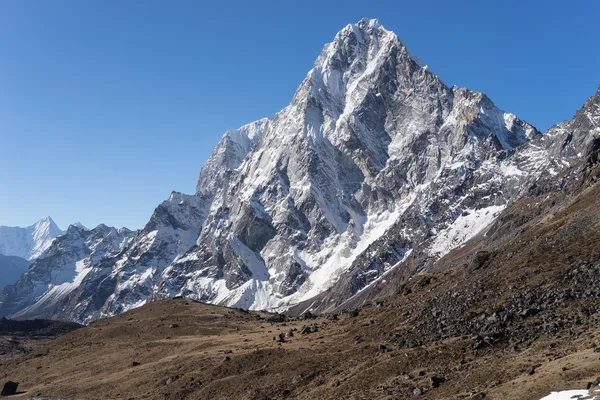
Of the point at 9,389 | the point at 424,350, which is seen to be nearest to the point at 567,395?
the point at 424,350

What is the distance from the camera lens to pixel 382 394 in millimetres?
42875

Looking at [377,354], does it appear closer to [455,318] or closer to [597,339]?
[455,318]

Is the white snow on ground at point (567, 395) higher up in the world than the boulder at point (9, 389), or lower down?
lower down

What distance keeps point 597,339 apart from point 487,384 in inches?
341

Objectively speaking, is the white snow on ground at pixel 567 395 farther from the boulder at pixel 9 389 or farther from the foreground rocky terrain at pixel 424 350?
→ the boulder at pixel 9 389

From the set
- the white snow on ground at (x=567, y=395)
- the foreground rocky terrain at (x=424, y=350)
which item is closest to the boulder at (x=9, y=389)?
the foreground rocky terrain at (x=424, y=350)

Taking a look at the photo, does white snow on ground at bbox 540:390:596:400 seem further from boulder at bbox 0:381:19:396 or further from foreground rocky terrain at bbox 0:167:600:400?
boulder at bbox 0:381:19:396

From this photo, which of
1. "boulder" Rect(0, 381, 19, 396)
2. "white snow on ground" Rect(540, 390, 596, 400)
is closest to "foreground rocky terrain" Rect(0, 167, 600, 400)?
"white snow on ground" Rect(540, 390, 596, 400)

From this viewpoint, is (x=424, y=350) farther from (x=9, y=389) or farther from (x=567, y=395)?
(x=9, y=389)

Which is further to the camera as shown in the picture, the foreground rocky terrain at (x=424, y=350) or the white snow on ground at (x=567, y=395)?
the foreground rocky terrain at (x=424, y=350)

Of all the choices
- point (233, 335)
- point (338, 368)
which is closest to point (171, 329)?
point (233, 335)

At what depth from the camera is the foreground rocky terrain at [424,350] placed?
1575 inches

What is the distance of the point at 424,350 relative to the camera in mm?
49469

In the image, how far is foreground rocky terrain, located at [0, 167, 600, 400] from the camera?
40000 mm
